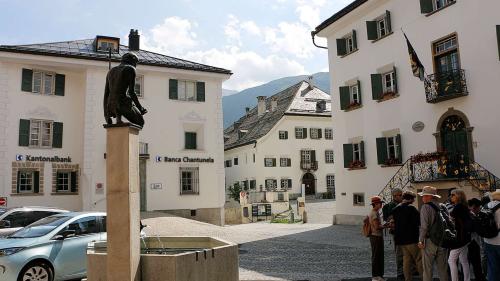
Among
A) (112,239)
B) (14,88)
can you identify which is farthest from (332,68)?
(112,239)

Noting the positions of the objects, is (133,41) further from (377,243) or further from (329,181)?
(329,181)

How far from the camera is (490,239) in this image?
307 inches

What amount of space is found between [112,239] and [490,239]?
6.07 meters

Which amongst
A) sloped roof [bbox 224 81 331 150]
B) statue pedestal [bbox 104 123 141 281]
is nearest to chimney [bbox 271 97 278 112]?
sloped roof [bbox 224 81 331 150]

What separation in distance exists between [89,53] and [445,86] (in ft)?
62.8

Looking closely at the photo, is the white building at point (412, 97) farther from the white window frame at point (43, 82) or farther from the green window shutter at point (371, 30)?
the white window frame at point (43, 82)

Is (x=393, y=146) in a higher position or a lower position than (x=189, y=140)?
lower

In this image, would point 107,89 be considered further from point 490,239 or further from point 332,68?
point 332,68

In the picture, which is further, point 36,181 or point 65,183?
point 65,183

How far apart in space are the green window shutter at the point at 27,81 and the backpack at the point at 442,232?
919 inches

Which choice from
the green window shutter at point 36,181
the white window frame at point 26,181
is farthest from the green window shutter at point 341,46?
the white window frame at point 26,181

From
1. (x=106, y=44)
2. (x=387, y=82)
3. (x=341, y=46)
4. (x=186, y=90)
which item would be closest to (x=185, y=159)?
(x=186, y=90)

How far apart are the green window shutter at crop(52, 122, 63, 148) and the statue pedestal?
68.0 ft

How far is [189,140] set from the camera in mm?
28875
